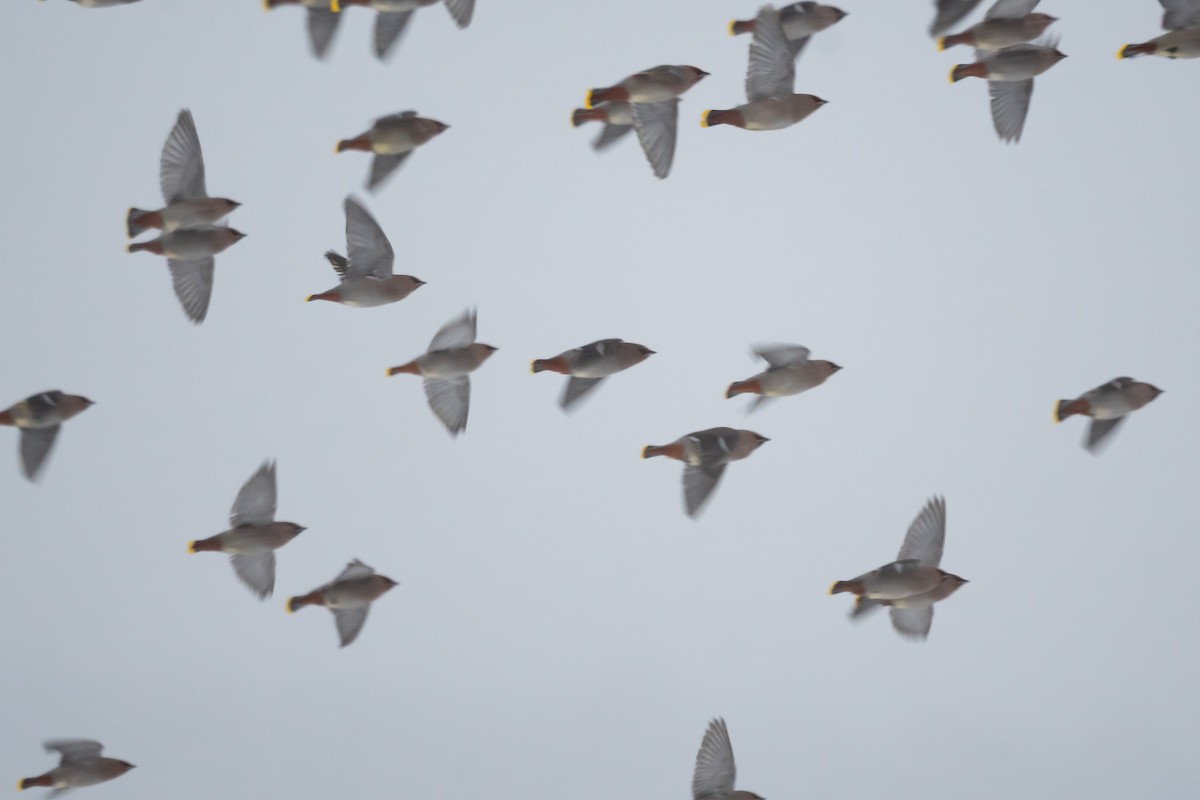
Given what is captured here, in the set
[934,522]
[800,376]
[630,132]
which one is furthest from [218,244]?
[934,522]


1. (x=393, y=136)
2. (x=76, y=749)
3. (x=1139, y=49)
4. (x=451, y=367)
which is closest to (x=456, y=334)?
(x=451, y=367)

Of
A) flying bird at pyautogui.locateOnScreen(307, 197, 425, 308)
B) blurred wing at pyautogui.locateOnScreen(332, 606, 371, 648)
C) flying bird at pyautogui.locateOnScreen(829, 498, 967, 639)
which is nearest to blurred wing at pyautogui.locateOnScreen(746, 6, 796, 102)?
flying bird at pyautogui.locateOnScreen(307, 197, 425, 308)

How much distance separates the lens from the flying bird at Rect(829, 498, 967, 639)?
31.5 feet

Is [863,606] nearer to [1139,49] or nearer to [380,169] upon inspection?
[1139,49]

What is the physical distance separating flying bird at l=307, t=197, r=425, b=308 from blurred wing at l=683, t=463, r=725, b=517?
1886mm

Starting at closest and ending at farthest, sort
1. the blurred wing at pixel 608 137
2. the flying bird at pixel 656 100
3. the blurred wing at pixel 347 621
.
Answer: the flying bird at pixel 656 100 → the blurred wing at pixel 347 621 → the blurred wing at pixel 608 137

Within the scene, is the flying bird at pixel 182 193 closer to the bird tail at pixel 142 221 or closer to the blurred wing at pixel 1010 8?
the bird tail at pixel 142 221

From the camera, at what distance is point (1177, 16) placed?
9.60 metres

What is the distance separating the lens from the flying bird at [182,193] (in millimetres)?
9586

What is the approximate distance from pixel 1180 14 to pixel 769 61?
2288 mm

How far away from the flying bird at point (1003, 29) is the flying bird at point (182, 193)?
413cm

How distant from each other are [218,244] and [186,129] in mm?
651

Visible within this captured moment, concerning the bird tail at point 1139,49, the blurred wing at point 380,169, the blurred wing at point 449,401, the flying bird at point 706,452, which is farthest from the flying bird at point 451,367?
the bird tail at point 1139,49

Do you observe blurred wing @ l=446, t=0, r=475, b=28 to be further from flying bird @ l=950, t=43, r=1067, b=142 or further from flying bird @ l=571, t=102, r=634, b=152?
flying bird @ l=950, t=43, r=1067, b=142
